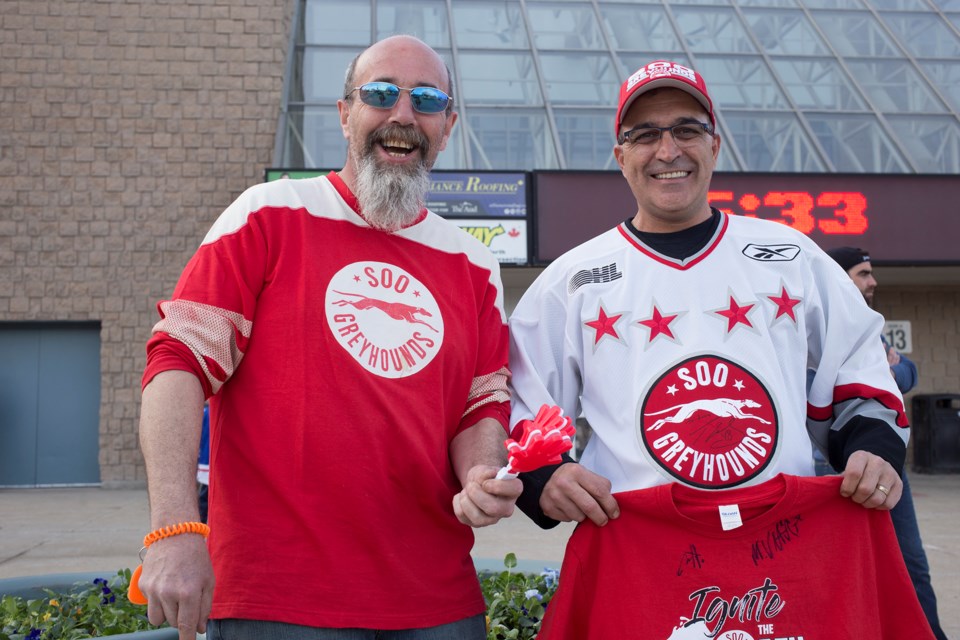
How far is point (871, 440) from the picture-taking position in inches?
88.8

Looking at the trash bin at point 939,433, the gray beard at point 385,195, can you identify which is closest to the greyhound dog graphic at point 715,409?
the gray beard at point 385,195

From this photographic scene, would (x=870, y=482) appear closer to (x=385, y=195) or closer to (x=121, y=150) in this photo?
(x=385, y=195)

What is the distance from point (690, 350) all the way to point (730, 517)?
447 millimetres

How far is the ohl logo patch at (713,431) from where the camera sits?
2.24 meters

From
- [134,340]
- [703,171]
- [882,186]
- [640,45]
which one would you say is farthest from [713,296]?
[640,45]

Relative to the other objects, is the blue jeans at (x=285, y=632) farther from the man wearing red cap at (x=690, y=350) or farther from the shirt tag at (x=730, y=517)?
the shirt tag at (x=730, y=517)

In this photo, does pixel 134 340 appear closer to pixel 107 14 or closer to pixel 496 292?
pixel 107 14

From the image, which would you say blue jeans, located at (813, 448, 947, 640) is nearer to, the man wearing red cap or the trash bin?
the man wearing red cap

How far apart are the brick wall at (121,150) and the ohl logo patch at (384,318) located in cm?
1116

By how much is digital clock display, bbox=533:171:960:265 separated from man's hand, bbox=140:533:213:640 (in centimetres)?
888

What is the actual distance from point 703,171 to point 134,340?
38.2 feet

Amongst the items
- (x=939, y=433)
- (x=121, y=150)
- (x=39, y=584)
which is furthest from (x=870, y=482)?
(x=939, y=433)

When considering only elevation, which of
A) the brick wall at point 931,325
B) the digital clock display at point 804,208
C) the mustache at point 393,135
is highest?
the digital clock display at point 804,208

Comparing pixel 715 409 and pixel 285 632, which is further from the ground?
pixel 715 409
